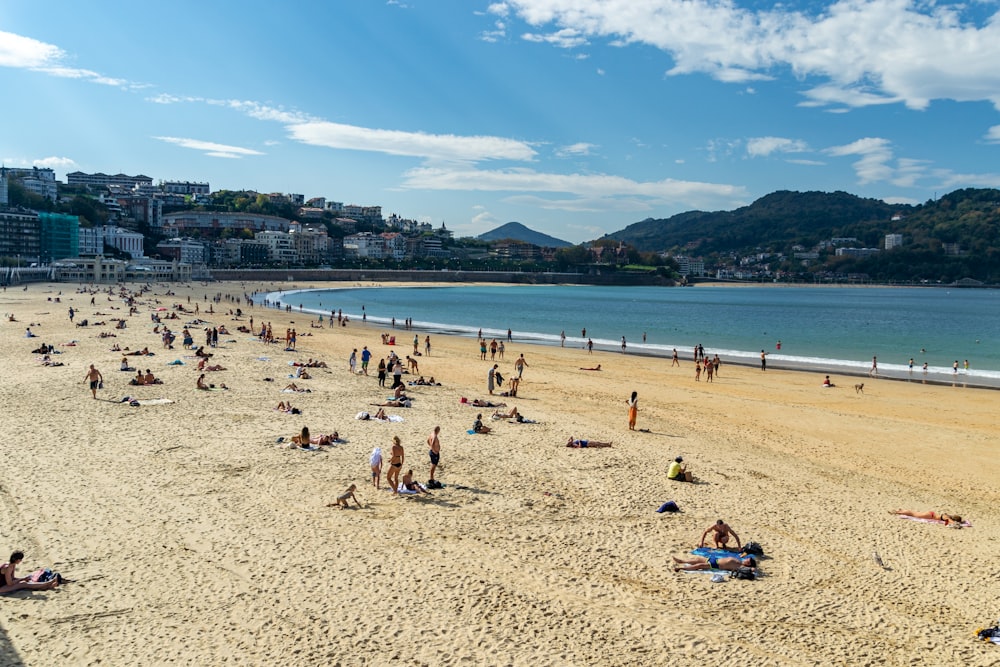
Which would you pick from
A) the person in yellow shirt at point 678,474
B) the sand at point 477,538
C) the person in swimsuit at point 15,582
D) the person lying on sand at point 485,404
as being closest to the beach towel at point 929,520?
the sand at point 477,538

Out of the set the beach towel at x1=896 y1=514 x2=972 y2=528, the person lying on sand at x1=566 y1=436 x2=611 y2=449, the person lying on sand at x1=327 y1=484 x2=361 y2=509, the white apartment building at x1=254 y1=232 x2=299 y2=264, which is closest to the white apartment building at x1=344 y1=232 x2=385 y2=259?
the white apartment building at x1=254 y1=232 x2=299 y2=264

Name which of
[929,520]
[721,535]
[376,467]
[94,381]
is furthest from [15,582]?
[929,520]

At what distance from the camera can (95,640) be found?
604 cm

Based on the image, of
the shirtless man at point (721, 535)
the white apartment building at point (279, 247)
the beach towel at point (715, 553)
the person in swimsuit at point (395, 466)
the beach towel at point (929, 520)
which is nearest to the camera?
the beach towel at point (715, 553)

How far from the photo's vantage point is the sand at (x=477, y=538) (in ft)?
20.8

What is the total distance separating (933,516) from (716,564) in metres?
4.19

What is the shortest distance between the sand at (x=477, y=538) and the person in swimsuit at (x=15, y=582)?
0.36 ft

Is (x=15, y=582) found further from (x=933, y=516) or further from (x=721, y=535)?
(x=933, y=516)

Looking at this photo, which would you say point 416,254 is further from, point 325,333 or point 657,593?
point 657,593

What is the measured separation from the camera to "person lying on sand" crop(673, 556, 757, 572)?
25.9 ft

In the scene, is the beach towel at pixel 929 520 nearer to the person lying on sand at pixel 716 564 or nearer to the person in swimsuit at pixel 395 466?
the person lying on sand at pixel 716 564

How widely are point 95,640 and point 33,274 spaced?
94.9 m

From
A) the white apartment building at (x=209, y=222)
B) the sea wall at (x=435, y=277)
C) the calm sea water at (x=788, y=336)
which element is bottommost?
the calm sea water at (x=788, y=336)

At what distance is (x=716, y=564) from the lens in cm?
794
